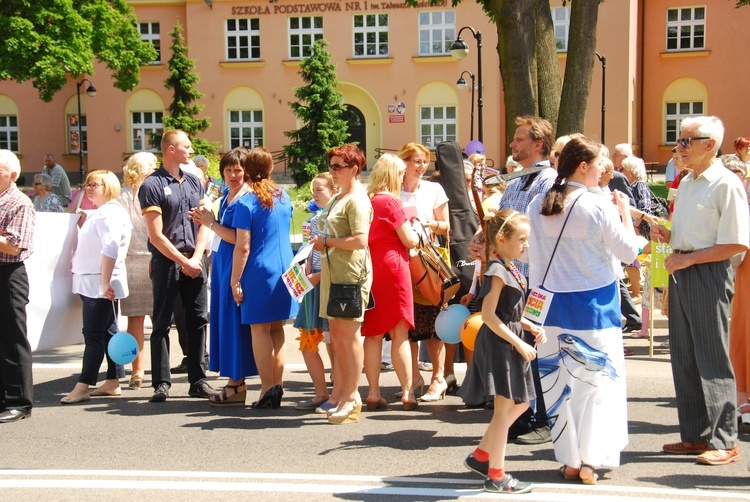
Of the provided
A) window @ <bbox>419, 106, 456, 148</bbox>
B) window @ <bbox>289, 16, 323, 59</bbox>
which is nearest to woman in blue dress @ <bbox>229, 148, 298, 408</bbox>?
window @ <bbox>419, 106, 456, 148</bbox>

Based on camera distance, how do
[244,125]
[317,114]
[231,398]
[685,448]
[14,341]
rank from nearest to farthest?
1. [685,448]
2. [14,341]
3. [231,398]
4. [317,114]
5. [244,125]

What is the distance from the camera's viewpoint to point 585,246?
199 inches

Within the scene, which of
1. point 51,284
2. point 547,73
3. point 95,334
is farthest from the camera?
point 547,73

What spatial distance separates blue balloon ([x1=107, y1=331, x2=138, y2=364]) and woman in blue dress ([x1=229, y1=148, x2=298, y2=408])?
3.73 ft

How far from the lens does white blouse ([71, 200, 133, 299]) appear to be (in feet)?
25.0

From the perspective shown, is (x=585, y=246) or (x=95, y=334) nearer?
(x=585, y=246)

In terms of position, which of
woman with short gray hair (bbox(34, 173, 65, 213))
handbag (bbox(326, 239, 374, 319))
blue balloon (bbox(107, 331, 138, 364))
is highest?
woman with short gray hair (bbox(34, 173, 65, 213))

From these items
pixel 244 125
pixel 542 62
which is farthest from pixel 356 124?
pixel 542 62

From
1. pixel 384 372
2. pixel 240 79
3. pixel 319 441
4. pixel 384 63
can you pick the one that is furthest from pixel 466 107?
pixel 319 441

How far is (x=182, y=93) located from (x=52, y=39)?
33.5 feet

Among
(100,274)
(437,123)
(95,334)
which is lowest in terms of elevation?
(95,334)

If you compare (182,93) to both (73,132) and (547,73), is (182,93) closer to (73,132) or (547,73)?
(73,132)

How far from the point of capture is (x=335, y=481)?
5.23 meters

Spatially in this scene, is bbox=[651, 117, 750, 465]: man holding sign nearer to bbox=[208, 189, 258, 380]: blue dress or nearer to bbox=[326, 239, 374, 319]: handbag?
bbox=[326, 239, 374, 319]: handbag
